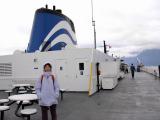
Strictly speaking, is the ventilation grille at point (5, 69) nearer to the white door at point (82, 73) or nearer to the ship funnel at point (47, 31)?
the ship funnel at point (47, 31)

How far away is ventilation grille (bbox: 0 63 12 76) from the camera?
54.6 ft

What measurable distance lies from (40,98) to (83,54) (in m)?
8.56

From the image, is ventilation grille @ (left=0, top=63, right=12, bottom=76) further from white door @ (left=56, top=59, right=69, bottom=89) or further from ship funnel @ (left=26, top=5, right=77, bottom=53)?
white door @ (left=56, top=59, right=69, bottom=89)

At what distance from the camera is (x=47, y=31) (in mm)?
16672

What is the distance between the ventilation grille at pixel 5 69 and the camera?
16.7 m

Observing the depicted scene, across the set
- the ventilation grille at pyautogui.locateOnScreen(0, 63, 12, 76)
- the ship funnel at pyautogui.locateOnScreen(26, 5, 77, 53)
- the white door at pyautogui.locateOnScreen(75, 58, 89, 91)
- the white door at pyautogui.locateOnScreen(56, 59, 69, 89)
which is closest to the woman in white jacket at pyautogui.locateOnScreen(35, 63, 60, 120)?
the white door at pyautogui.locateOnScreen(75, 58, 89, 91)

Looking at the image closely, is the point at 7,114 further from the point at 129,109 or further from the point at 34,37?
the point at 34,37

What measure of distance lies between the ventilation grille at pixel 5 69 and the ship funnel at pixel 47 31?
5.46 feet

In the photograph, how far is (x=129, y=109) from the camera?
8914mm

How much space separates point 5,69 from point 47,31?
3.71 metres

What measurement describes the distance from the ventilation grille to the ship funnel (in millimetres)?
1663

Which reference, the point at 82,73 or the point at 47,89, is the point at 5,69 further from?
the point at 47,89

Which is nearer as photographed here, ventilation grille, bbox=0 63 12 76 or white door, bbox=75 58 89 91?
white door, bbox=75 58 89 91

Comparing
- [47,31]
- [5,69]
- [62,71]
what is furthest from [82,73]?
[5,69]
